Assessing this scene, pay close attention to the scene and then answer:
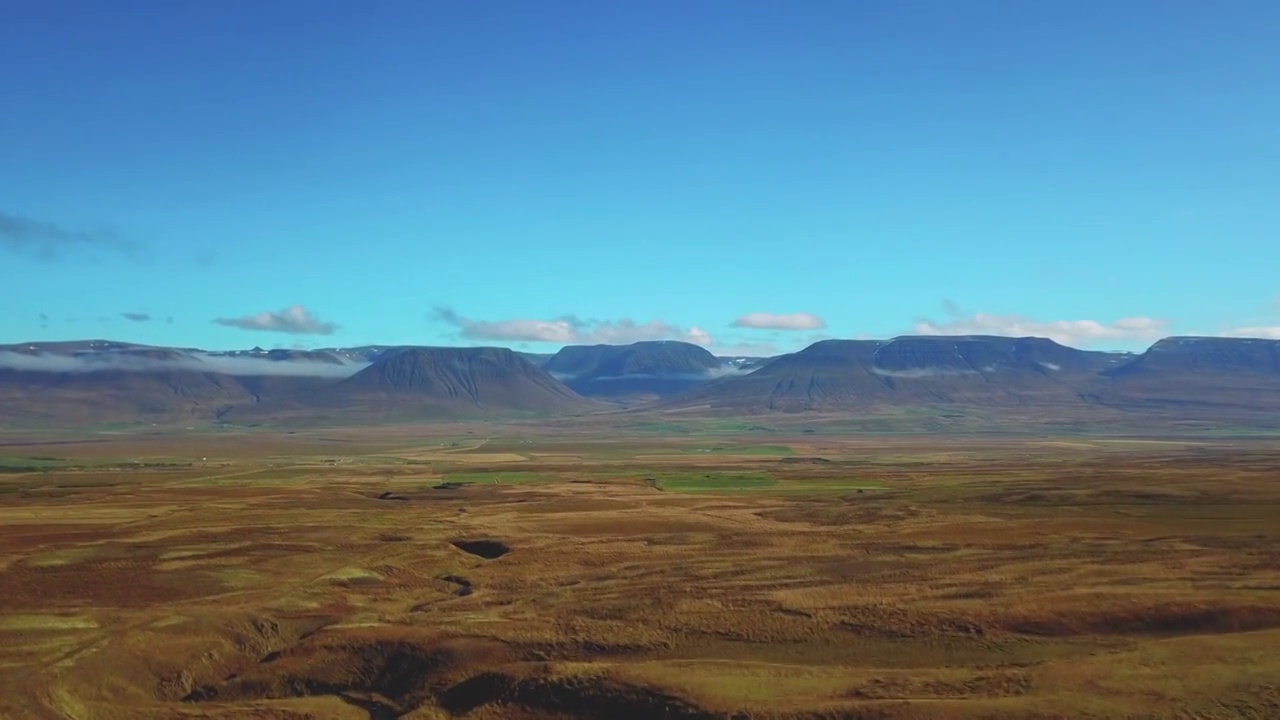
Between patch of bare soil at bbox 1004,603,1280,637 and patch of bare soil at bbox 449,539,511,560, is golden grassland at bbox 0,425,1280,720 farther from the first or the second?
patch of bare soil at bbox 449,539,511,560

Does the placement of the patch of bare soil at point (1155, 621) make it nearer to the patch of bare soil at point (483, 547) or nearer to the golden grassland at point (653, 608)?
the golden grassland at point (653, 608)

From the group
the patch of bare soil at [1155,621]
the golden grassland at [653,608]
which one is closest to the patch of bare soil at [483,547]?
the golden grassland at [653,608]

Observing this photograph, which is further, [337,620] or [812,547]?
[812,547]

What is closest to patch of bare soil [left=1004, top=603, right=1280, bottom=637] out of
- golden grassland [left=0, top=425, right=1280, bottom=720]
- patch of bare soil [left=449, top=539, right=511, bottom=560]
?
golden grassland [left=0, top=425, right=1280, bottom=720]

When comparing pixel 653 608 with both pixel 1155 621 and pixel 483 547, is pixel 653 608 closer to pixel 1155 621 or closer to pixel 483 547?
pixel 1155 621

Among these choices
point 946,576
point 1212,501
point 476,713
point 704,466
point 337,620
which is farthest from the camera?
point 704,466

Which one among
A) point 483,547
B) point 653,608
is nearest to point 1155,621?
point 653,608

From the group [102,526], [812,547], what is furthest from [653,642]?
[102,526]

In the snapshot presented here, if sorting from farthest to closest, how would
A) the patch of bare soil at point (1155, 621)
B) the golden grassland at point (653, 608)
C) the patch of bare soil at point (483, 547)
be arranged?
the patch of bare soil at point (483, 547) < the patch of bare soil at point (1155, 621) < the golden grassland at point (653, 608)

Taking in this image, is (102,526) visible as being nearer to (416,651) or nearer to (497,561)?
(497,561)
